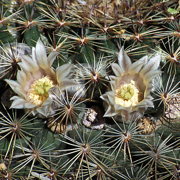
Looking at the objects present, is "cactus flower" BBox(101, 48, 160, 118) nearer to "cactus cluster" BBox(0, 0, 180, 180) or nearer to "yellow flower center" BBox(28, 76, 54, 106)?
"cactus cluster" BBox(0, 0, 180, 180)

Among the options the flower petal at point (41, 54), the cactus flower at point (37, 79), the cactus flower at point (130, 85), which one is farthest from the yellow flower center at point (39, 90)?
the cactus flower at point (130, 85)

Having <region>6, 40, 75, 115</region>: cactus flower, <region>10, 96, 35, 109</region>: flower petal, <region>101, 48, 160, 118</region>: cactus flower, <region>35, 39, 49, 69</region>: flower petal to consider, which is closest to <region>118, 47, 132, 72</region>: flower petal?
<region>101, 48, 160, 118</region>: cactus flower

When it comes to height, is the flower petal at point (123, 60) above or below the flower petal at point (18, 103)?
above

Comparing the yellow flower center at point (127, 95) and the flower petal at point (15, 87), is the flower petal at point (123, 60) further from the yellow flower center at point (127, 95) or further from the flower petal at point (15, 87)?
the flower petal at point (15, 87)

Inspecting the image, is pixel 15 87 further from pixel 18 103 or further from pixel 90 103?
pixel 90 103

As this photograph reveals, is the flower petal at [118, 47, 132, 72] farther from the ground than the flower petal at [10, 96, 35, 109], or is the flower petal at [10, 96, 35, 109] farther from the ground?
the flower petal at [118, 47, 132, 72]

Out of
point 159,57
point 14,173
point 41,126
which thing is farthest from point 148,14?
point 14,173

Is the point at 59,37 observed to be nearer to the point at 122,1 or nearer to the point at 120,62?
the point at 120,62

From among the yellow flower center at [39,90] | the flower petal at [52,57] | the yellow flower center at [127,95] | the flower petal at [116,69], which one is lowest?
the yellow flower center at [127,95]
